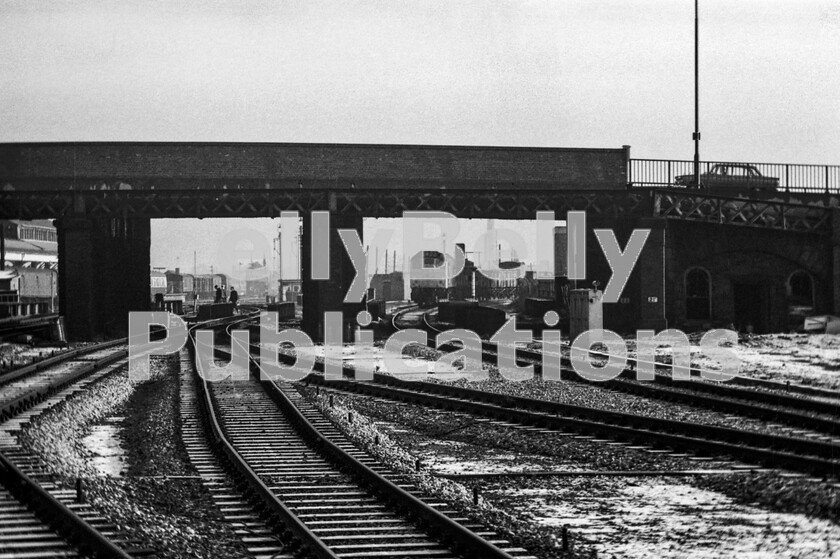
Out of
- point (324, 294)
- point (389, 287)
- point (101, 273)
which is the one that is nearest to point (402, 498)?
point (324, 294)

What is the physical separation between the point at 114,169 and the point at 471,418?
119ft

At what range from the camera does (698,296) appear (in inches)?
1582

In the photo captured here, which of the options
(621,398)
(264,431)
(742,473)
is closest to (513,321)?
(621,398)

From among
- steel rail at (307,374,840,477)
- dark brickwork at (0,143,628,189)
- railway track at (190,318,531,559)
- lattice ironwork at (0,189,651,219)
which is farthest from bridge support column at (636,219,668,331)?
railway track at (190,318,531,559)

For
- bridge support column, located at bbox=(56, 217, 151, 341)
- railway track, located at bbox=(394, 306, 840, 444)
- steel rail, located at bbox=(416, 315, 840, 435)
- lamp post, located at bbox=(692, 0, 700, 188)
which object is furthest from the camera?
bridge support column, located at bbox=(56, 217, 151, 341)

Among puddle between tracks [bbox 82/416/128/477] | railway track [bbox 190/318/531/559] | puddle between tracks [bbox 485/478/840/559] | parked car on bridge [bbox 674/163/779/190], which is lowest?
puddle between tracks [bbox 82/416/128/477]

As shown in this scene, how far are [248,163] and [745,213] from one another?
21.6m

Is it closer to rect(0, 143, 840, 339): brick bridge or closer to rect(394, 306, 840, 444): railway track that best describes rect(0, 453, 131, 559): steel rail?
rect(394, 306, 840, 444): railway track

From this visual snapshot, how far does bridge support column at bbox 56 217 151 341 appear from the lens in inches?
1594

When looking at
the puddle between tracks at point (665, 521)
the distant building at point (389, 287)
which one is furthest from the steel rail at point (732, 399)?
the distant building at point (389, 287)

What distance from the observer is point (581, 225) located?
40.7 m

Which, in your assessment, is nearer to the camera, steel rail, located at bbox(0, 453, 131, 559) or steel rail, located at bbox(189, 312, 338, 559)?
steel rail, located at bbox(0, 453, 131, 559)

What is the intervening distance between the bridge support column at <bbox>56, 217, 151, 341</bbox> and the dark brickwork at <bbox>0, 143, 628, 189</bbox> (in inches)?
108

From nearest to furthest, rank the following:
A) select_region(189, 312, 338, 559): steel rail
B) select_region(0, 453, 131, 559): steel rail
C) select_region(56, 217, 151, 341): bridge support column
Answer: select_region(0, 453, 131, 559): steel rail
select_region(189, 312, 338, 559): steel rail
select_region(56, 217, 151, 341): bridge support column
